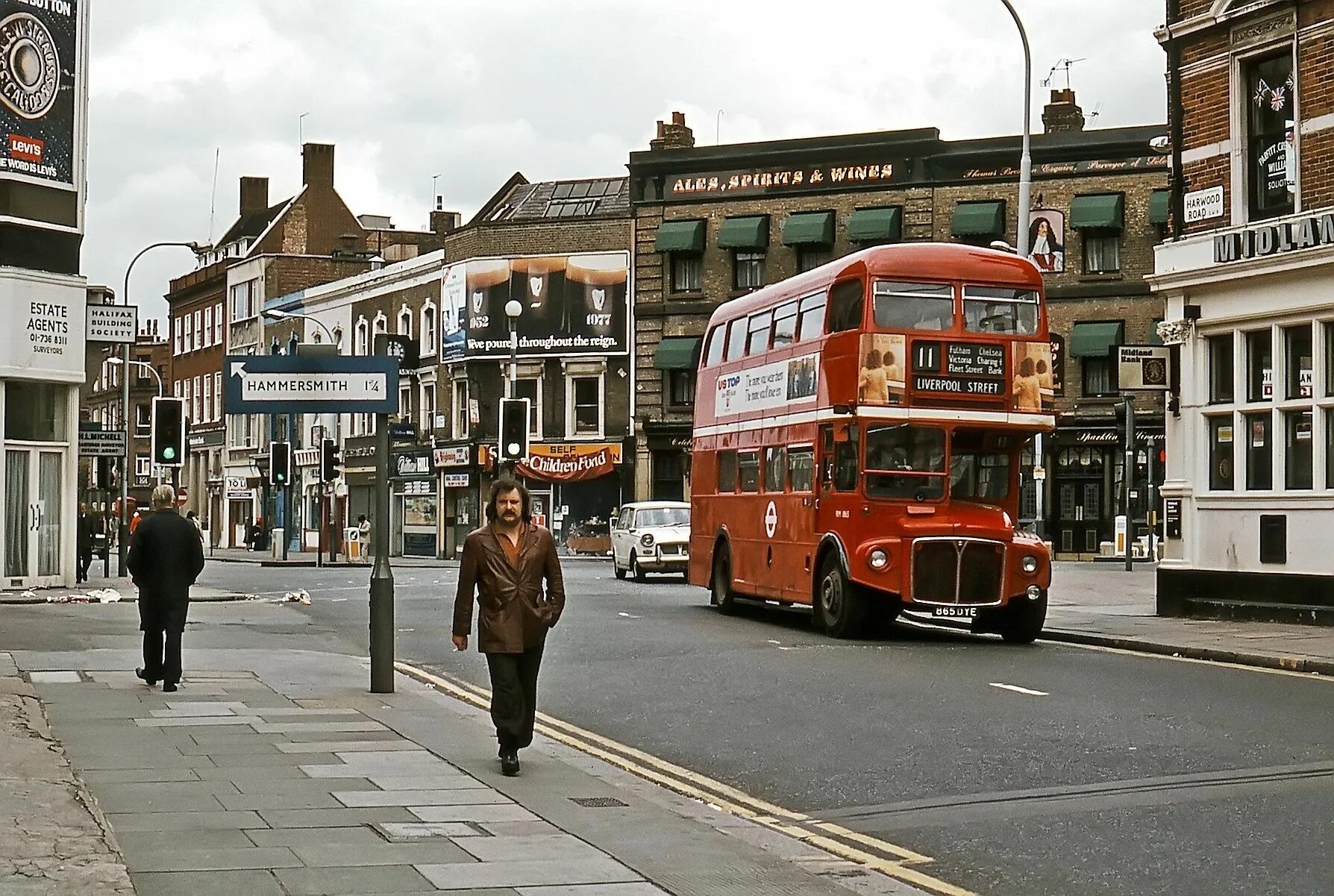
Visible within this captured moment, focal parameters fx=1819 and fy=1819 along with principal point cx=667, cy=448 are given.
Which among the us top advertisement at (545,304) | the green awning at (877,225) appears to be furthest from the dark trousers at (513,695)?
the us top advertisement at (545,304)

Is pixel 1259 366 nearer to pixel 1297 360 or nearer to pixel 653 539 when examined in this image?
pixel 1297 360

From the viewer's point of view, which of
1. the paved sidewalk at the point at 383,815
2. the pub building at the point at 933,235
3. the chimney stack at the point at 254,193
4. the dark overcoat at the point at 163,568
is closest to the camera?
the paved sidewalk at the point at 383,815

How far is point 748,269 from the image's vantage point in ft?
186

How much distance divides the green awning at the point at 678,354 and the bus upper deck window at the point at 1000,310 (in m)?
35.8

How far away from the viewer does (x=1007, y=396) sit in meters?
20.8

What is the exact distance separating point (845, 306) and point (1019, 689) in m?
6.99

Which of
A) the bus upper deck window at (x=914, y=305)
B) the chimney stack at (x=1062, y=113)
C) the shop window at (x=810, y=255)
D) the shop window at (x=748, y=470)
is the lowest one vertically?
the shop window at (x=748, y=470)

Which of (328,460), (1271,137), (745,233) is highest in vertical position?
(745,233)

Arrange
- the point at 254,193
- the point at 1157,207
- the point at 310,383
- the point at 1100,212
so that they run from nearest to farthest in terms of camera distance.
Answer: the point at 310,383 → the point at 1157,207 → the point at 1100,212 → the point at 254,193

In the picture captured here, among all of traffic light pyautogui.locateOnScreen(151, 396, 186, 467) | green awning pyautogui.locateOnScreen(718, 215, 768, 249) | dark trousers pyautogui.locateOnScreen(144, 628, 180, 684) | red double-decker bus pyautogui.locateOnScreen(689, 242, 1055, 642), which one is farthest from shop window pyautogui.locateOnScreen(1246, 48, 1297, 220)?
green awning pyautogui.locateOnScreen(718, 215, 768, 249)

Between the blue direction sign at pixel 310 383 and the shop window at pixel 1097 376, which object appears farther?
the shop window at pixel 1097 376

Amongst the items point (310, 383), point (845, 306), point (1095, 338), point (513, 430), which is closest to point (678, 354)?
point (1095, 338)

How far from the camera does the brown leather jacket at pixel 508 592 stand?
1063cm

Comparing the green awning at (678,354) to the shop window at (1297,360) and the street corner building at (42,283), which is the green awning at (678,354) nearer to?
the street corner building at (42,283)
